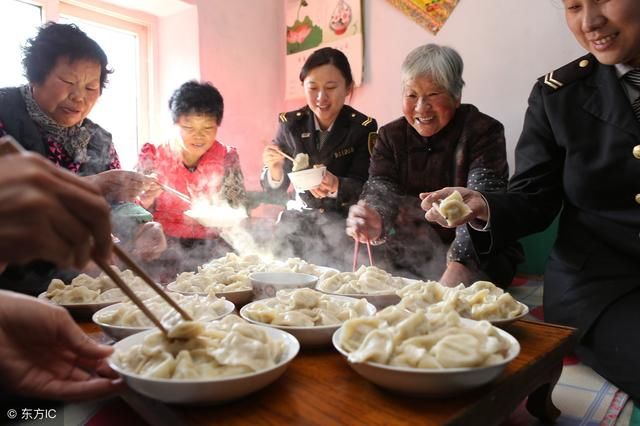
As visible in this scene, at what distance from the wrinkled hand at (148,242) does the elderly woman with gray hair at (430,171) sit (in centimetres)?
123

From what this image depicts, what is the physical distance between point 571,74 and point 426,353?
174 cm

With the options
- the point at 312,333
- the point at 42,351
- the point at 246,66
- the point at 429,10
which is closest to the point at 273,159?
the point at 246,66

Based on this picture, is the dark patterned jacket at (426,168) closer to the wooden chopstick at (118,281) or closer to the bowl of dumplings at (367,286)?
the bowl of dumplings at (367,286)

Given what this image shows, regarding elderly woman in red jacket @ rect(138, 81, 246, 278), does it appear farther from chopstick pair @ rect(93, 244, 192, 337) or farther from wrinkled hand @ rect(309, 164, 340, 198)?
chopstick pair @ rect(93, 244, 192, 337)

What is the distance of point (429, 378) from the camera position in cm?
92

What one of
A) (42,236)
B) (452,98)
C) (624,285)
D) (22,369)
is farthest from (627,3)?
(22,369)

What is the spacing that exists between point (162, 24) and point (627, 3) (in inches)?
187

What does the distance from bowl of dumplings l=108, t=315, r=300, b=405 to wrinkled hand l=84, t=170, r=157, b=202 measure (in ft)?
6.14

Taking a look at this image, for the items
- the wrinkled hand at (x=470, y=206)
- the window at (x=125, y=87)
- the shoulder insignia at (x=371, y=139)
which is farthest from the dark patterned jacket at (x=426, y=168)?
the window at (x=125, y=87)

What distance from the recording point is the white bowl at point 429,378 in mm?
919

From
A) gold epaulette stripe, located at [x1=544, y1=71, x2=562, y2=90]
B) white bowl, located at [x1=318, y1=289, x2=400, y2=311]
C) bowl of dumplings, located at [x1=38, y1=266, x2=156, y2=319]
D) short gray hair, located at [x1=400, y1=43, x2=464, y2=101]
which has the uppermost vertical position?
short gray hair, located at [x1=400, y1=43, x2=464, y2=101]

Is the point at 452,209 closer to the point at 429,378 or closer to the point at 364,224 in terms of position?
the point at 429,378

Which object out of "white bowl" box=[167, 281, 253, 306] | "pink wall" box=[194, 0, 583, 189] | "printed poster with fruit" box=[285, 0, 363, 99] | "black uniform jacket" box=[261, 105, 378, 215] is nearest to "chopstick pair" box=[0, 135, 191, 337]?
"white bowl" box=[167, 281, 253, 306]

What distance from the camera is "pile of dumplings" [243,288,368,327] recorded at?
1.33m
